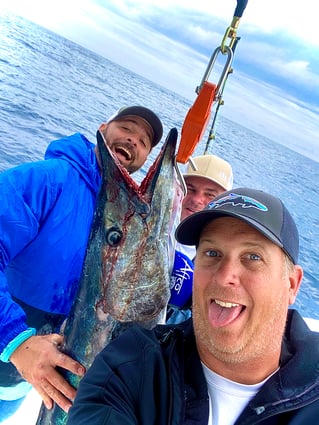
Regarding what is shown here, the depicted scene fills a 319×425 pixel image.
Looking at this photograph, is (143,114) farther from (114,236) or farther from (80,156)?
(114,236)

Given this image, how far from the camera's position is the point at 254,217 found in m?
1.67

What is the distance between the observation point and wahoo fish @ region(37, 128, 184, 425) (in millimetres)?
1762

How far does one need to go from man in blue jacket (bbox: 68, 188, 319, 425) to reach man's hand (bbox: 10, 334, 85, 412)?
1.29 feet

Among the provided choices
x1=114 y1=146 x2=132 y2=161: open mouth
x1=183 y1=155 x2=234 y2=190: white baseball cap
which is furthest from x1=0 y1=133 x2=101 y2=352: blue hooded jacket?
x1=183 y1=155 x2=234 y2=190: white baseball cap

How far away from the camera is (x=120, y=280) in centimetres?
181

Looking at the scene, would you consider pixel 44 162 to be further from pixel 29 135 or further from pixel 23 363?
pixel 29 135

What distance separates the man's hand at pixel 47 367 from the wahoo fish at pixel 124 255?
5cm

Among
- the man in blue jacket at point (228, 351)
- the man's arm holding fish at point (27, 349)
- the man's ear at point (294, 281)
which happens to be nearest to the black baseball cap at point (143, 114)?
the man's arm holding fish at point (27, 349)

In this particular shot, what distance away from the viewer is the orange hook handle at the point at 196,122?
2489mm

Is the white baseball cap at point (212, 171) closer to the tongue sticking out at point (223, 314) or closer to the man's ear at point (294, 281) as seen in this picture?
the man's ear at point (294, 281)

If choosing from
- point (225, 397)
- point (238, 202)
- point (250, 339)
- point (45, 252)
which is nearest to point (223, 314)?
point (250, 339)

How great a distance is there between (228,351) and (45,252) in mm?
1298

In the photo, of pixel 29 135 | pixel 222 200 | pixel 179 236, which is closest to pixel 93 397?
pixel 179 236

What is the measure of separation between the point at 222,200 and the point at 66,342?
3.30 ft
